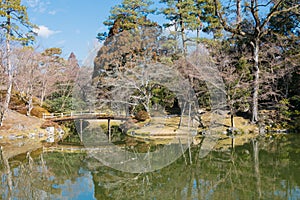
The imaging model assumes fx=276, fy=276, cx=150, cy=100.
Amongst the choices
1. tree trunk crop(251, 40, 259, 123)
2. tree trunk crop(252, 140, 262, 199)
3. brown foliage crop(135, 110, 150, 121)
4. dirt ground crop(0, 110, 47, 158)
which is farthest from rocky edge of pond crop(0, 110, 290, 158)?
brown foliage crop(135, 110, 150, 121)

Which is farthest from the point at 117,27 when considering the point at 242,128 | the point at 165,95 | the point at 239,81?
the point at 242,128

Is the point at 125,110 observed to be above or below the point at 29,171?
above

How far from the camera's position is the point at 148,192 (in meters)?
4.59

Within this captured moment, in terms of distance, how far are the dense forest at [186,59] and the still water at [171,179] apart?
557cm

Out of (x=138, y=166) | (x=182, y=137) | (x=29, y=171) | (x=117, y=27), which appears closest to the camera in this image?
(x=29, y=171)

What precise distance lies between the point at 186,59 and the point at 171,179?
8547 mm

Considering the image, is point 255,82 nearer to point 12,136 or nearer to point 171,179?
point 171,179

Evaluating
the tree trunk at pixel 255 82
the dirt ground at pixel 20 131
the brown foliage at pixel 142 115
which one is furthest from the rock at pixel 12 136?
the tree trunk at pixel 255 82

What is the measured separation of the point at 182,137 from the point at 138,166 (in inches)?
205

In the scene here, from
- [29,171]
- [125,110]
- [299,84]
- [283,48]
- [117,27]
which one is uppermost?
[117,27]

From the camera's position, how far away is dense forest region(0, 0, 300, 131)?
40.6 ft

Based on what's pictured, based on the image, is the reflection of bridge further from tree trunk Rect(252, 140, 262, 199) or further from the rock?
tree trunk Rect(252, 140, 262, 199)

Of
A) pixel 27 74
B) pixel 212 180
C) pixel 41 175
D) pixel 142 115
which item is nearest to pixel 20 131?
pixel 27 74

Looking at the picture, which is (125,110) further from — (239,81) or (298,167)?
(298,167)
